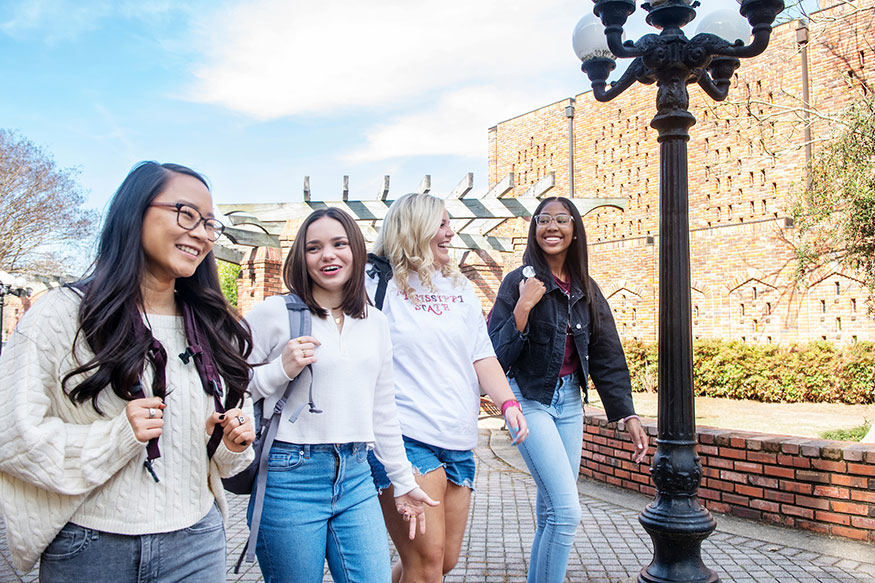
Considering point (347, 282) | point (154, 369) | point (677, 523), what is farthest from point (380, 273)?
point (677, 523)

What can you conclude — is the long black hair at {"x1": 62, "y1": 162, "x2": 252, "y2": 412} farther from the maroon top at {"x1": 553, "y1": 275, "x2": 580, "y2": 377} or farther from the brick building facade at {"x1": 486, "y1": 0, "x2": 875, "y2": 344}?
the brick building facade at {"x1": 486, "y1": 0, "x2": 875, "y2": 344}

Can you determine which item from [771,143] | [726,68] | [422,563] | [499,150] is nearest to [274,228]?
[726,68]

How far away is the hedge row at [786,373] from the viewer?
1188 centimetres

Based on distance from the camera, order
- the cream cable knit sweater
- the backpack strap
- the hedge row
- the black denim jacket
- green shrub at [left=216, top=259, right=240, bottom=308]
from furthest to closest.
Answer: green shrub at [left=216, top=259, right=240, bottom=308], the hedge row, the black denim jacket, the backpack strap, the cream cable knit sweater

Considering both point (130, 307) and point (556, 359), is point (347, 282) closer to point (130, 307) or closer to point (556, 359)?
point (130, 307)

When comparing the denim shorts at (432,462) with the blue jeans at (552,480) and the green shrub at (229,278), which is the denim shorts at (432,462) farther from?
the green shrub at (229,278)

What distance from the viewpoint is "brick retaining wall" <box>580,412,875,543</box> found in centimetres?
438

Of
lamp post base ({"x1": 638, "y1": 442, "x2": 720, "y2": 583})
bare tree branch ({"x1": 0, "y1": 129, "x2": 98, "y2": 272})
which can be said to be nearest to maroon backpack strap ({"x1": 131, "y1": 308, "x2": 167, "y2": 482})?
lamp post base ({"x1": 638, "y1": 442, "x2": 720, "y2": 583})

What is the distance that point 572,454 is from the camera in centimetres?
319

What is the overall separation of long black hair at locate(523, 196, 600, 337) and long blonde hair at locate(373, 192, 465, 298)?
2.21 feet

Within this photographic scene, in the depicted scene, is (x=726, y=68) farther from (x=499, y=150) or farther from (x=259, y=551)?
(x=499, y=150)

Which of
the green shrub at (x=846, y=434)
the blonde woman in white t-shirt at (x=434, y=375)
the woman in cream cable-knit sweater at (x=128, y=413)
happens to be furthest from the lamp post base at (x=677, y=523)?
the green shrub at (x=846, y=434)

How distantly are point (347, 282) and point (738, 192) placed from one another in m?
19.4

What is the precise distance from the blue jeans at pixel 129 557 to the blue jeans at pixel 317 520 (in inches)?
14.7
